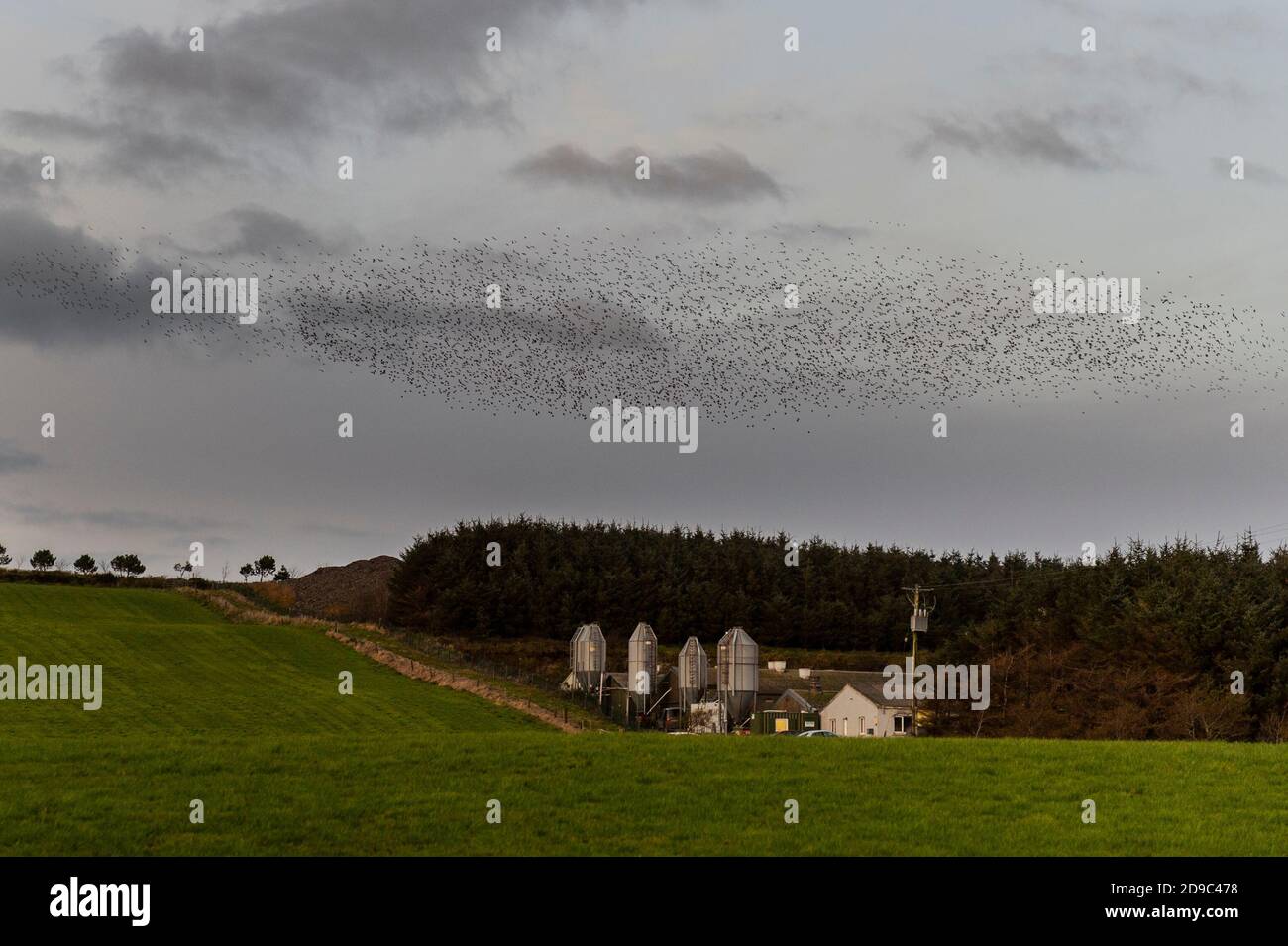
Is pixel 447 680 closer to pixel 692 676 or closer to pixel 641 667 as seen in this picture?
pixel 641 667

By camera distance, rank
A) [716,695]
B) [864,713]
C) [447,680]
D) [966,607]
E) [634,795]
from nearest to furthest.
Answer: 1. [634,795]
2. [447,680]
3. [716,695]
4. [864,713]
5. [966,607]

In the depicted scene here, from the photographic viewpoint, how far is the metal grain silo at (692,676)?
249 ft

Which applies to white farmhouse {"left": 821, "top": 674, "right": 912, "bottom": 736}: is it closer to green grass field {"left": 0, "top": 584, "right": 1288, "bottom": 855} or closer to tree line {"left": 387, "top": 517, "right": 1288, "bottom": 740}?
tree line {"left": 387, "top": 517, "right": 1288, "bottom": 740}

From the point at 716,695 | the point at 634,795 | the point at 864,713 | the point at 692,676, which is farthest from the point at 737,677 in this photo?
the point at 634,795

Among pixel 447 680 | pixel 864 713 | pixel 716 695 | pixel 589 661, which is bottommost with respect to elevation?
pixel 864 713

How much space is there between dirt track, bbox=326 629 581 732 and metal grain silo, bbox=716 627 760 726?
1213cm

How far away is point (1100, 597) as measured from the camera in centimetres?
7362

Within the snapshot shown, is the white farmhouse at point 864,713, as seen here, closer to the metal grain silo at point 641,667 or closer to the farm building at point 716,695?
the farm building at point 716,695

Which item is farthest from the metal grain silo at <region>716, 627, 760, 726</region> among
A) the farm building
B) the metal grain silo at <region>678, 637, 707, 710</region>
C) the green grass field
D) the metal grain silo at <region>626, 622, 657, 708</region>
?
the green grass field

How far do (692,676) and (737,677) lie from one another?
14.3 feet

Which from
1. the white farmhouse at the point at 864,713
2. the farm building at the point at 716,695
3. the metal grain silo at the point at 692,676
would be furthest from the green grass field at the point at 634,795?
the white farmhouse at the point at 864,713

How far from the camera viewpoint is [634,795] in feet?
74.1

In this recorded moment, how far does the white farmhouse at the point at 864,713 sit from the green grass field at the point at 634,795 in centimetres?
5732
